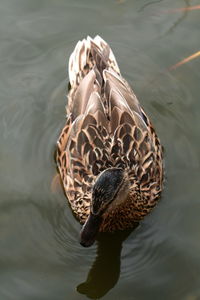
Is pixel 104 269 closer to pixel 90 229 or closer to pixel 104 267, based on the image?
pixel 104 267

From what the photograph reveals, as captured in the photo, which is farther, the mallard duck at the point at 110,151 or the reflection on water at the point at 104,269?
the mallard duck at the point at 110,151

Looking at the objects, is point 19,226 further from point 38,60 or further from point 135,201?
point 38,60

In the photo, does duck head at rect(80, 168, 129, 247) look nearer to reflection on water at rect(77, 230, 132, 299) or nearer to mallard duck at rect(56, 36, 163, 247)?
mallard duck at rect(56, 36, 163, 247)

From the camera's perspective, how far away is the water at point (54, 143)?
543 cm

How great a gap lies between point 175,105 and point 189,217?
130cm

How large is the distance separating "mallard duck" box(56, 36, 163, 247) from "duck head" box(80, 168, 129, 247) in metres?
0.04

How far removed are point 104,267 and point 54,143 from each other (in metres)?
1.38

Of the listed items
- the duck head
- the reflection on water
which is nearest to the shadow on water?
the reflection on water

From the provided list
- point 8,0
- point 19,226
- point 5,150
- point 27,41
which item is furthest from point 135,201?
point 8,0

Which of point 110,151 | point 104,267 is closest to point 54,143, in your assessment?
point 110,151

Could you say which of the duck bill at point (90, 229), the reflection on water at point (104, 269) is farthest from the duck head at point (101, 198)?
the reflection on water at point (104, 269)

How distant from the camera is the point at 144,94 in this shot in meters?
6.69

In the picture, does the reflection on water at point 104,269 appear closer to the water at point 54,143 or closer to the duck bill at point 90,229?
the water at point 54,143

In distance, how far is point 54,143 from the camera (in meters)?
6.33
